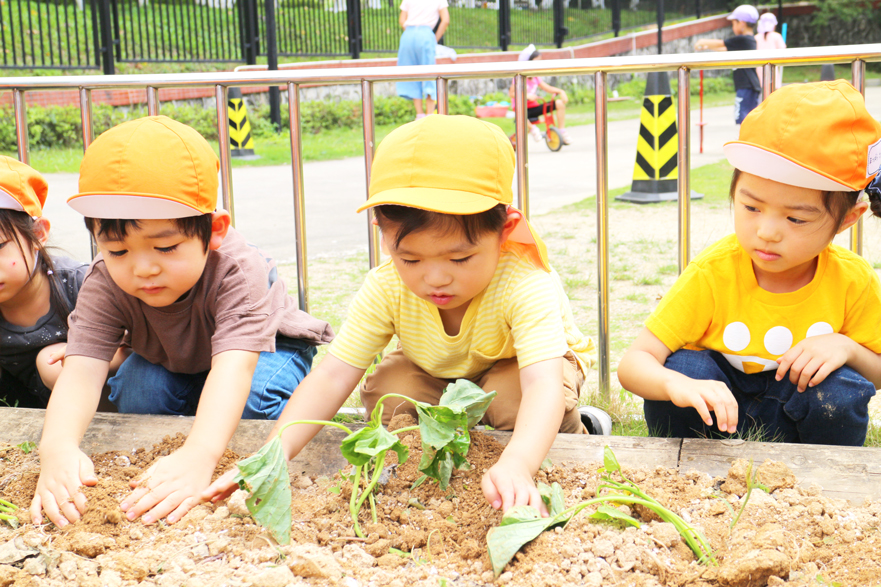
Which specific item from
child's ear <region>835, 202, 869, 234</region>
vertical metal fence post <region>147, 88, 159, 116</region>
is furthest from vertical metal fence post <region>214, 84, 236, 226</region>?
child's ear <region>835, 202, 869, 234</region>

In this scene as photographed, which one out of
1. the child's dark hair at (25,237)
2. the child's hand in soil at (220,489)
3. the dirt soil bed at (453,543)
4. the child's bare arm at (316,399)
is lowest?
the dirt soil bed at (453,543)

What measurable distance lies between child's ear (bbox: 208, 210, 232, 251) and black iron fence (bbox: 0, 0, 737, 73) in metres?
8.67

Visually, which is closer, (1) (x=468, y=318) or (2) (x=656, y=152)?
(1) (x=468, y=318)

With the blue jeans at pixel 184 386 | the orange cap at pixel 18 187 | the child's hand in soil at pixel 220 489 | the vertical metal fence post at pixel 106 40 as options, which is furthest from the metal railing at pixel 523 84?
the vertical metal fence post at pixel 106 40

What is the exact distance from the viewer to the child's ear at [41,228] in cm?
244

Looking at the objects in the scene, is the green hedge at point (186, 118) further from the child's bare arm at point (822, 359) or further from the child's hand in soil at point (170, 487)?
the child's bare arm at point (822, 359)

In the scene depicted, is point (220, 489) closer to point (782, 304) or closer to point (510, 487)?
point (510, 487)

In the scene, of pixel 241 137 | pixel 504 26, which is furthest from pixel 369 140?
pixel 504 26

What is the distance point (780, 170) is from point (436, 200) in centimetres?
79

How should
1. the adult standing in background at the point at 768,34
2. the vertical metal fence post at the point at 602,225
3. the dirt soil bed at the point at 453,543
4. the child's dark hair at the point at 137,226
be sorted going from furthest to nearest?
1. the adult standing in background at the point at 768,34
2. the vertical metal fence post at the point at 602,225
3. the child's dark hair at the point at 137,226
4. the dirt soil bed at the point at 453,543

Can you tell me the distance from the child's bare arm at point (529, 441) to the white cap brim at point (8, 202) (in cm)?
155

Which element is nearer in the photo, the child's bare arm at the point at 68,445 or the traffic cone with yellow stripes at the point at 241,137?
the child's bare arm at the point at 68,445

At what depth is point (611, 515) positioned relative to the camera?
1505 millimetres

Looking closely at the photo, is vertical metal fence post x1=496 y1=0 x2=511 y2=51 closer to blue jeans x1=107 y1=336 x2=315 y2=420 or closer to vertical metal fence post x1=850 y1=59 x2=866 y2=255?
vertical metal fence post x1=850 y1=59 x2=866 y2=255
